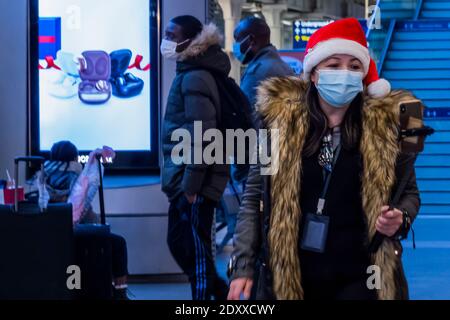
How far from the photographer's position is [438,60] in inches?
653

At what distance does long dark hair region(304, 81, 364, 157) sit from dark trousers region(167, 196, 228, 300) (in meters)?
2.77

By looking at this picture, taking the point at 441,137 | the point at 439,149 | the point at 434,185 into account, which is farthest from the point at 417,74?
the point at 434,185

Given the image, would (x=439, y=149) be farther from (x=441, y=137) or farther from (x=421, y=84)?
(x=421, y=84)

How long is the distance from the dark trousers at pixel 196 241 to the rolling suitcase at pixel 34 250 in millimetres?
816

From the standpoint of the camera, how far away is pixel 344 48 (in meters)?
3.72

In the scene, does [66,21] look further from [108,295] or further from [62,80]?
[108,295]

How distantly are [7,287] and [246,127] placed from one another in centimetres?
176

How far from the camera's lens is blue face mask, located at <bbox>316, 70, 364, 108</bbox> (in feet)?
11.8

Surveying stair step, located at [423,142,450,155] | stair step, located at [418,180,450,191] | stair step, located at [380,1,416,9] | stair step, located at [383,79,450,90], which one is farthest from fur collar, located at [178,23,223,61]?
stair step, located at [380,1,416,9]

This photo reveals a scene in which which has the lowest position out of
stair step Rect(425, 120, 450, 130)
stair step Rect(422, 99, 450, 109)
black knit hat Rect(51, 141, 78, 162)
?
stair step Rect(425, 120, 450, 130)

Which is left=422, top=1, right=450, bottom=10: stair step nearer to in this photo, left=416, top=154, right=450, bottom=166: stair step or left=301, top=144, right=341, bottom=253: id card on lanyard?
left=416, top=154, right=450, bottom=166: stair step

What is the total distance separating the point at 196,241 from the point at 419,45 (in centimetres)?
1107

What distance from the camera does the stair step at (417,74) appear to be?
16.4 meters

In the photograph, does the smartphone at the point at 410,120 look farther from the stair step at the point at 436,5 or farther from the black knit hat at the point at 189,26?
the stair step at the point at 436,5
